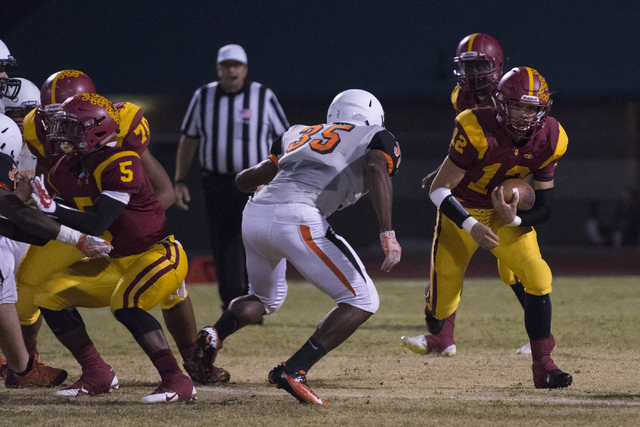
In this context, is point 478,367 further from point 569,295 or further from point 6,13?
point 6,13

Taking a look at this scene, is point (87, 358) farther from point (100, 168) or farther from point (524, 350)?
point (524, 350)

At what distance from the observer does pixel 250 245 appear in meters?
3.61

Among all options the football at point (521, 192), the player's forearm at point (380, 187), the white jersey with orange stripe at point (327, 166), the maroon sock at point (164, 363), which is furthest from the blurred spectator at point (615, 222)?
the maroon sock at point (164, 363)

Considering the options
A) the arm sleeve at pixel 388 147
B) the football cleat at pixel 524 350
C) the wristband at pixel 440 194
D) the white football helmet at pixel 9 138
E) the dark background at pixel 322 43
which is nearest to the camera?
the arm sleeve at pixel 388 147

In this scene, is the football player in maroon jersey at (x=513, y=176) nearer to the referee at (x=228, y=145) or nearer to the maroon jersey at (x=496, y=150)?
the maroon jersey at (x=496, y=150)

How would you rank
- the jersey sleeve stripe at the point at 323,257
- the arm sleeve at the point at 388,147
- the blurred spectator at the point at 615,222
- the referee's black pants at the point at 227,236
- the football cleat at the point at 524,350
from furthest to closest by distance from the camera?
the blurred spectator at the point at 615,222
the referee's black pants at the point at 227,236
the football cleat at the point at 524,350
the arm sleeve at the point at 388,147
the jersey sleeve stripe at the point at 323,257

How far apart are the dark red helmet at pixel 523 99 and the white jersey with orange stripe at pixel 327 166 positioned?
2.20ft

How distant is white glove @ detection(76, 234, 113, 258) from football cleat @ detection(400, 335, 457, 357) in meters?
2.14

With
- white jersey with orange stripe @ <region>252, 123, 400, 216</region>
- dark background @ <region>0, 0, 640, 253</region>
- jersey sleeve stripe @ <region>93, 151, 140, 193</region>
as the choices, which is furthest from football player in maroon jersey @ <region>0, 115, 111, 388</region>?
dark background @ <region>0, 0, 640, 253</region>

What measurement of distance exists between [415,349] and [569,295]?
385cm

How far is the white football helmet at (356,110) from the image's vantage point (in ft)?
12.2

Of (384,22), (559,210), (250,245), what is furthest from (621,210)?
(250,245)

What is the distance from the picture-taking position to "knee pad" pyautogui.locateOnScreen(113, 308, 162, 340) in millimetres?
3391

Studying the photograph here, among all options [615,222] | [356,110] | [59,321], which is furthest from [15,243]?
[615,222]
